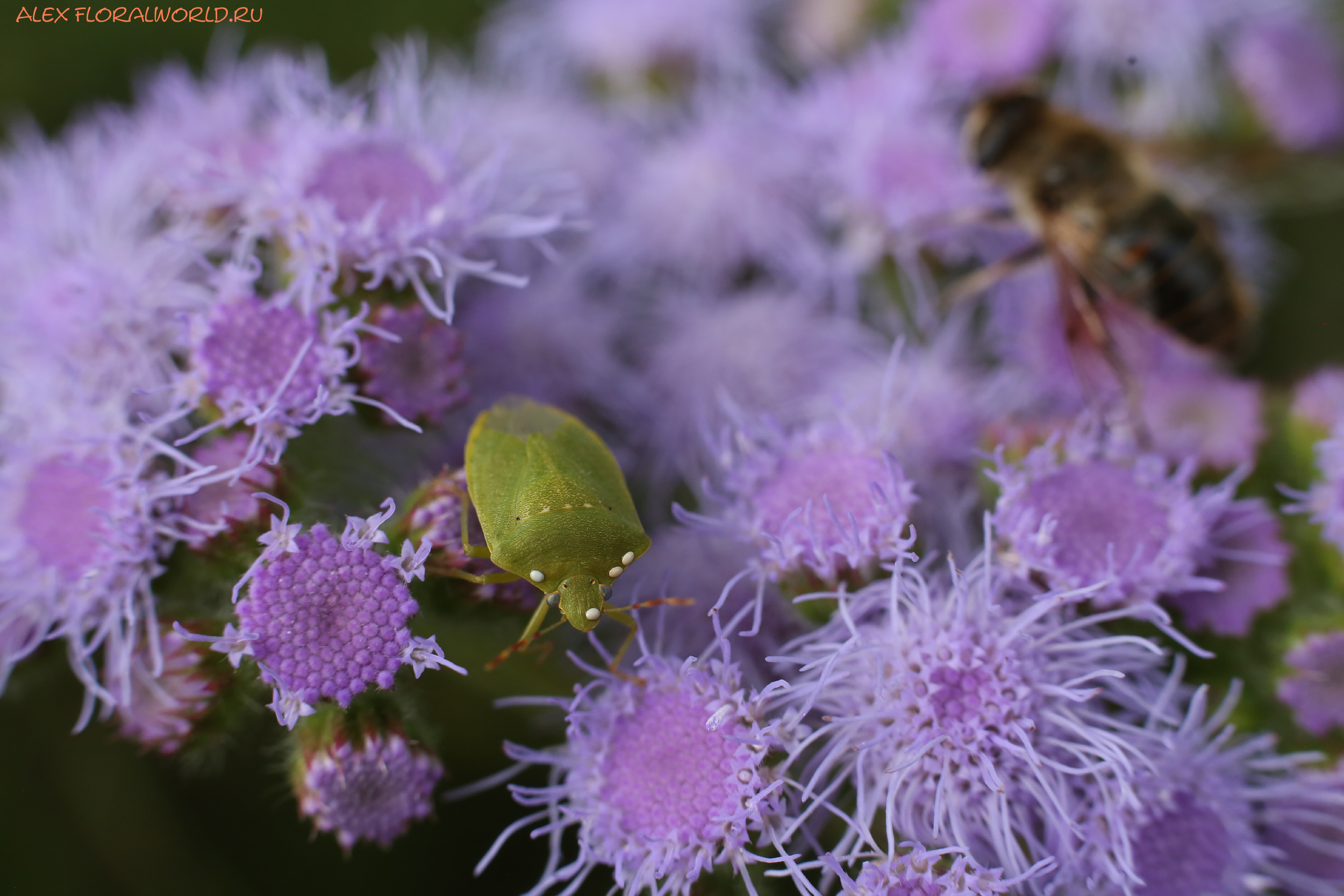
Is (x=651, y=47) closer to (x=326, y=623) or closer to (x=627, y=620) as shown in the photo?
(x=627, y=620)

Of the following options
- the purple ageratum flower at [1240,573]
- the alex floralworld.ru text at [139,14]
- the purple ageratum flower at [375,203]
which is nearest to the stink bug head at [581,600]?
the purple ageratum flower at [375,203]

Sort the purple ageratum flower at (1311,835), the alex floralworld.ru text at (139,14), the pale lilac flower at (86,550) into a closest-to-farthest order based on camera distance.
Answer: the pale lilac flower at (86,550)
the purple ageratum flower at (1311,835)
the alex floralworld.ru text at (139,14)

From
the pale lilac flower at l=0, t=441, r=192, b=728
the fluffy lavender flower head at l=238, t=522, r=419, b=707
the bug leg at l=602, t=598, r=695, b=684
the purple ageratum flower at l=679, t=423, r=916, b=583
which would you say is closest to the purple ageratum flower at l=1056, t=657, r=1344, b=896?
the purple ageratum flower at l=679, t=423, r=916, b=583

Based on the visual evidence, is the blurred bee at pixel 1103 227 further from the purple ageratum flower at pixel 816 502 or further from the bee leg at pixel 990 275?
the purple ageratum flower at pixel 816 502

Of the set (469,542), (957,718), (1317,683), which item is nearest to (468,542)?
(469,542)

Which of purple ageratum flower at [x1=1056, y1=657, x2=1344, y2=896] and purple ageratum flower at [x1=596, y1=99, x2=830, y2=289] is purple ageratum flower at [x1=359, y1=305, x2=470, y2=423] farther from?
purple ageratum flower at [x1=1056, y1=657, x2=1344, y2=896]

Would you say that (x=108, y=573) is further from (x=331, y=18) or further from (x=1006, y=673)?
(x=331, y=18)

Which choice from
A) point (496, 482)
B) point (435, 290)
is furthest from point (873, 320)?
point (496, 482)
